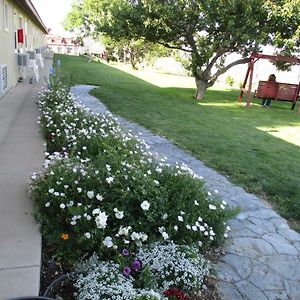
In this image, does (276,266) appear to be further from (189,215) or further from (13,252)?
(13,252)

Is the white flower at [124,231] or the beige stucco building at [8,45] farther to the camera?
the beige stucco building at [8,45]

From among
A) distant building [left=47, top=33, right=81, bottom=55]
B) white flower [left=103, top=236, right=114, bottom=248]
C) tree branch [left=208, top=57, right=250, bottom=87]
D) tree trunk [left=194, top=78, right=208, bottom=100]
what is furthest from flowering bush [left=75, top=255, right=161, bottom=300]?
distant building [left=47, top=33, right=81, bottom=55]

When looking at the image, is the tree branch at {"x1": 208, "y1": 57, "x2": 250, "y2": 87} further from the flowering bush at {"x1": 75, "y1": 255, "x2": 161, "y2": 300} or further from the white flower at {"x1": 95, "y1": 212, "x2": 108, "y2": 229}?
the flowering bush at {"x1": 75, "y1": 255, "x2": 161, "y2": 300}

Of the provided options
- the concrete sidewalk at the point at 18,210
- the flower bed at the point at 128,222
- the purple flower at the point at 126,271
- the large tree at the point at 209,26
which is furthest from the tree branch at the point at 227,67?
the purple flower at the point at 126,271

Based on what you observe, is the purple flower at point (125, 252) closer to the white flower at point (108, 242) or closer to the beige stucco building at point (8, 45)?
the white flower at point (108, 242)

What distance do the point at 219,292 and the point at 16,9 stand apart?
11.6m

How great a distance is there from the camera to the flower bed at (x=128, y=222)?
2.30 meters

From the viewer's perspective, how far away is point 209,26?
37.6 feet

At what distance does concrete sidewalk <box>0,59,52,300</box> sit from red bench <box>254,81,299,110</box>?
28.9ft

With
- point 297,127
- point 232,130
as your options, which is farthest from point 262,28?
point 232,130

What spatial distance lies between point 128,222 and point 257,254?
46.3 inches

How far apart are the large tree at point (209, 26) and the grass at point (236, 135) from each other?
64.9 inches

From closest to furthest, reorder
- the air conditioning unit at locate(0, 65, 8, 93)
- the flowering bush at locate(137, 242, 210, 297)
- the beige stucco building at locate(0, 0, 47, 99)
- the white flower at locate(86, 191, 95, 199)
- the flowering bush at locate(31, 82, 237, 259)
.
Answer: the flowering bush at locate(137, 242, 210, 297), the flowering bush at locate(31, 82, 237, 259), the white flower at locate(86, 191, 95, 199), the air conditioning unit at locate(0, 65, 8, 93), the beige stucco building at locate(0, 0, 47, 99)

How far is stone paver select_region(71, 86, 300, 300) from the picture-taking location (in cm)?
262
